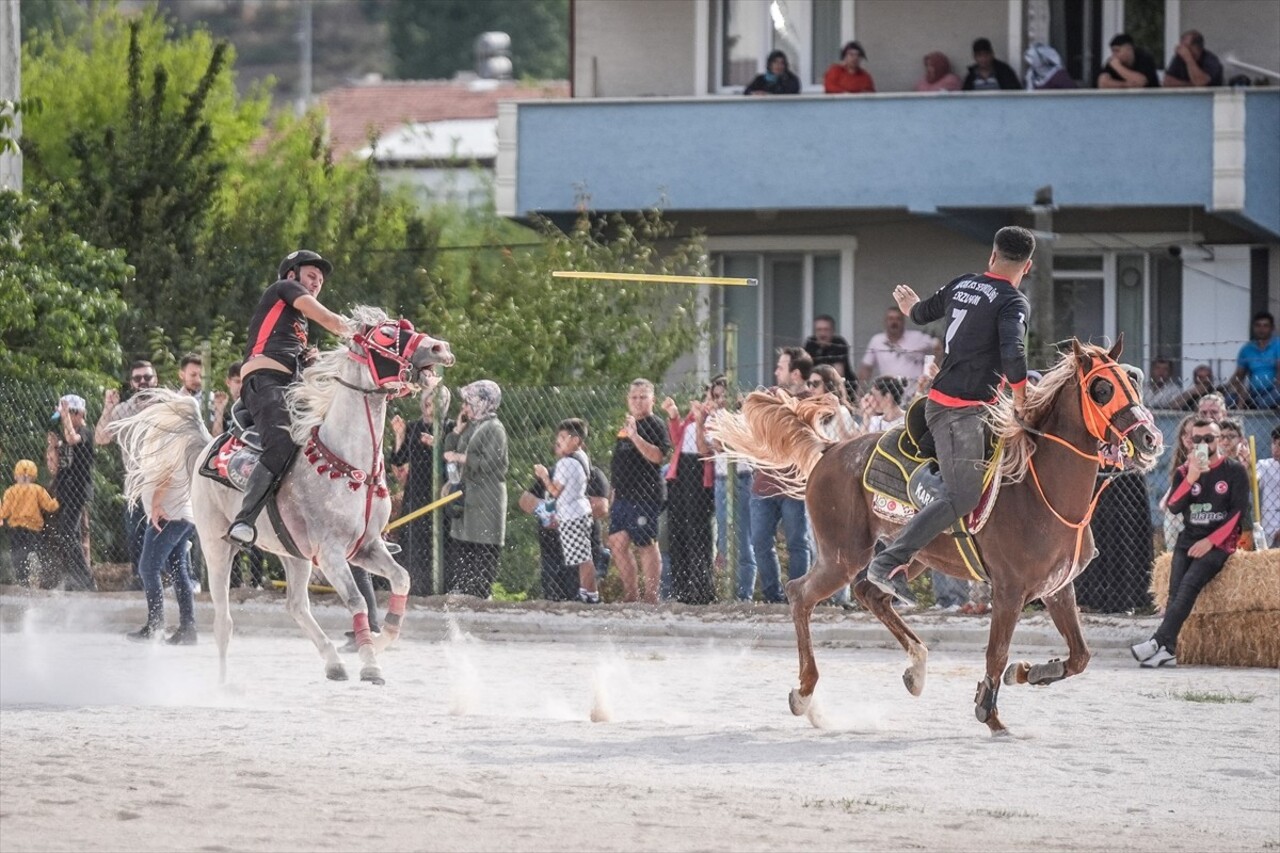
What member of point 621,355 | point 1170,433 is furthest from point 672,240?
point 1170,433

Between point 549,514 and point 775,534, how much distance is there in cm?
197

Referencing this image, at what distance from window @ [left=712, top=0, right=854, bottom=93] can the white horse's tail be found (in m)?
13.1

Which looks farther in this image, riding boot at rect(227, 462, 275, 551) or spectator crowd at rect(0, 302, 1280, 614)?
spectator crowd at rect(0, 302, 1280, 614)

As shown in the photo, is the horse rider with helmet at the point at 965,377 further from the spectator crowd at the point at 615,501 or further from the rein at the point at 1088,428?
the spectator crowd at the point at 615,501

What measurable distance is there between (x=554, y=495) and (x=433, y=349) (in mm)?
6528

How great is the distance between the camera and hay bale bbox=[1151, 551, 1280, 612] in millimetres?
15977

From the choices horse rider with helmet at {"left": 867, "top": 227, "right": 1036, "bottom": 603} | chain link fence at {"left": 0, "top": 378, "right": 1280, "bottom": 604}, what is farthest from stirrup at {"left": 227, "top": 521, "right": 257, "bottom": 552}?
chain link fence at {"left": 0, "top": 378, "right": 1280, "bottom": 604}

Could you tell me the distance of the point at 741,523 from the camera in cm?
1919

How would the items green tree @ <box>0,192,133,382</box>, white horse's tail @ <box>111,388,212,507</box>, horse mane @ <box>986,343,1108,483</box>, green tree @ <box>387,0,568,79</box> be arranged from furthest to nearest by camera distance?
green tree @ <box>387,0,568,79</box>, green tree @ <box>0,192,133,382</box>, white horse's tail @ <box>111,388,212,507</box>, horse mane @ <box>986,343,1108,483</box>

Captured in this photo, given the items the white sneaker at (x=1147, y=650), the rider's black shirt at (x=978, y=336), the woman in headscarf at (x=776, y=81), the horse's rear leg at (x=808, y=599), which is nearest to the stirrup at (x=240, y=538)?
the horse's rear leg at (x=808, y=599)

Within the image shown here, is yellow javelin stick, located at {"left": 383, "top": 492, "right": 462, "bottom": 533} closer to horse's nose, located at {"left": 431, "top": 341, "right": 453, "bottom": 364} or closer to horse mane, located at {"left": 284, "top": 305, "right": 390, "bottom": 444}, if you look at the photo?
horse mane, located at {"left": 284, "top": 305, "right": 390, "bottom": 444}

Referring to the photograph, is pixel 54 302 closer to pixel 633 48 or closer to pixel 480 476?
pixel 480 476

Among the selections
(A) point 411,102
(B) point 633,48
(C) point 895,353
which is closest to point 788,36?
(B) point 633,48

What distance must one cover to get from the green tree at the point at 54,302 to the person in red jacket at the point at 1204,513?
35.9 feet
